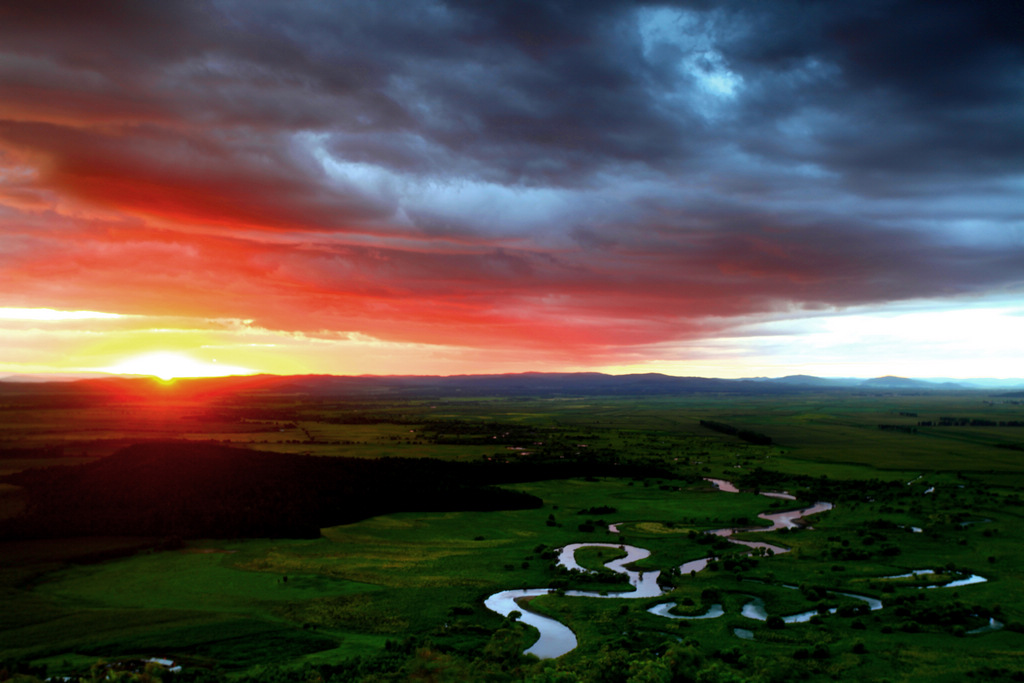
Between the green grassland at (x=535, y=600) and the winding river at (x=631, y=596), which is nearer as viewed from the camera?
the green grassland at (x=535, y=600)

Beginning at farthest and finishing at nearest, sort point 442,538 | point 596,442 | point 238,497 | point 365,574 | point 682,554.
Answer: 1. point 596,442
2. point 238,497
3. point 442,538
4. point 682,554
5. point 365,574

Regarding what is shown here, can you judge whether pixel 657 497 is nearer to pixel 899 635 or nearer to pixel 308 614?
pixel 899 635

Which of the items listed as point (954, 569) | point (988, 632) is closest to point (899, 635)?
point (988, 632)

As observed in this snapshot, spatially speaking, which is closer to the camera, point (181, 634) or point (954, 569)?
point (181, 634)

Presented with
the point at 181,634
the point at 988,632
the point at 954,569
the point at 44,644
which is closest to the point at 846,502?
the point at 954,569

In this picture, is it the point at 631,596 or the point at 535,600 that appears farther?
the point at 631,596

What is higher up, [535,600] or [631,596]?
[535,600]

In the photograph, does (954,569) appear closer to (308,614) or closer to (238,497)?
(308,614)

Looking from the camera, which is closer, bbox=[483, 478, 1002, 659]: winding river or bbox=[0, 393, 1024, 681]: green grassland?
bbox=[0, 393, 1024, 681]: green grassland

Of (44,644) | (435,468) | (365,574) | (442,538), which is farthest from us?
(435,468)
